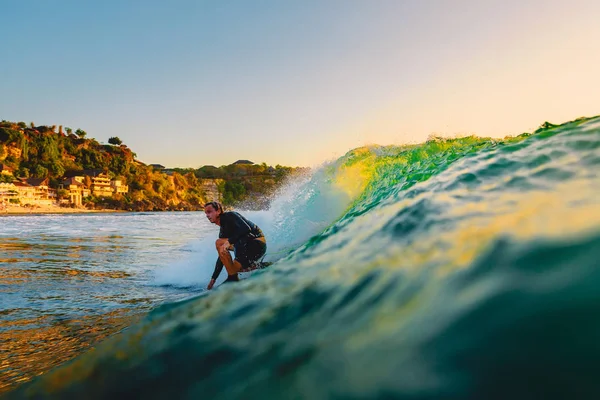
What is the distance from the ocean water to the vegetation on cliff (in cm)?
11468

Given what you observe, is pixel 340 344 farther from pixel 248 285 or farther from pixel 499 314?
pixel 248 285

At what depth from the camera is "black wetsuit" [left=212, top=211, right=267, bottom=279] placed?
272 inches

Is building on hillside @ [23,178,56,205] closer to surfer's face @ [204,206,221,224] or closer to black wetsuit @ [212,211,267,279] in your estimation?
surfer's face @ [204,206,221,224]

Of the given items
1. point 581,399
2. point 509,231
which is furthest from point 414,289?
point 581,399

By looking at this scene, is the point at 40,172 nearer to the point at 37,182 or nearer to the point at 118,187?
the point at 37,182

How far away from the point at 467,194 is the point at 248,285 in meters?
1.72

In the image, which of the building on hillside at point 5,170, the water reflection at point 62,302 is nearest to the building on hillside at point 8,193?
the building on hillside at point 5,170

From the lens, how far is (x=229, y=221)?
694cm

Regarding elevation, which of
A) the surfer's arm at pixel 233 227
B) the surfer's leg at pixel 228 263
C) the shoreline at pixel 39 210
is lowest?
the surfer's leg at pixel 228 263

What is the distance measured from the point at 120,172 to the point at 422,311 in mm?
160087

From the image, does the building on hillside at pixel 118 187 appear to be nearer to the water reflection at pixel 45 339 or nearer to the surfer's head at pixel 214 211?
the surfer's head at pixel 214 211

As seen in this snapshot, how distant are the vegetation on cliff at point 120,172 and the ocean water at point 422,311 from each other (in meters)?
115

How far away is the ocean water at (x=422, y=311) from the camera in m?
1.47

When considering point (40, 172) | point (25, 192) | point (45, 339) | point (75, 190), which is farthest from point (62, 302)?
point (40, 172)
